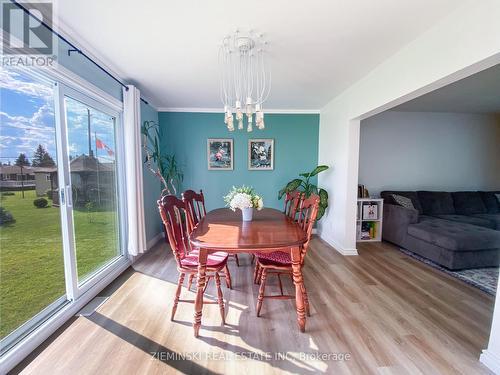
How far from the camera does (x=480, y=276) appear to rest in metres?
2.66

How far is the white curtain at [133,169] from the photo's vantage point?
2783mm

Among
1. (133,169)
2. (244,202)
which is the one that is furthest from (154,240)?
(244,202)

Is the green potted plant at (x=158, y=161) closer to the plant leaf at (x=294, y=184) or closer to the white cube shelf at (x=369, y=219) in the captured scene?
the plant leaf at (x=294, y=184)

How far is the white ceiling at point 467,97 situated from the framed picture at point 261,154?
2.36m

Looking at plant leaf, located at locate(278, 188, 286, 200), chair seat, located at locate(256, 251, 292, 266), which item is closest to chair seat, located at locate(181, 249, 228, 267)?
chair seat, located at locate(256, 251, 292, 266)

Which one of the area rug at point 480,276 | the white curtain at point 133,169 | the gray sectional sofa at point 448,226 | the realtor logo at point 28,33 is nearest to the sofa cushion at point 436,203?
the gray sectional sofa at point 448,226

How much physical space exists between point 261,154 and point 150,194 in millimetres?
2077

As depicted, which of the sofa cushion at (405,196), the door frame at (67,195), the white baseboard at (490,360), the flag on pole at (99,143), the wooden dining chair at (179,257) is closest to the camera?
the white baseboard at (490,360)

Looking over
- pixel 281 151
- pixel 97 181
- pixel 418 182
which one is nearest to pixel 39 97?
pixel 97 181

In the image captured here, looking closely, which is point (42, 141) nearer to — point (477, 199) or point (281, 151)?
point (281, 151)

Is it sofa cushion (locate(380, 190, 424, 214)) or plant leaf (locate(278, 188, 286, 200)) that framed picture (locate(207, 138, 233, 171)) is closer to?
plant leaf (locate(278, 188, 286, 200))

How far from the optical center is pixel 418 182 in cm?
442

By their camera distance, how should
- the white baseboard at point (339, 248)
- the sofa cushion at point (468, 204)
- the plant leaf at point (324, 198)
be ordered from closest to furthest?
the white baseboard at point (339, 248) < the plant leaf at point (324, 198) < the sofa cushion at point (468, 204)

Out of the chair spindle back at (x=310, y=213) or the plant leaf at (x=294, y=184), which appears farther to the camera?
the plant leaf at (x=294, y=184)
